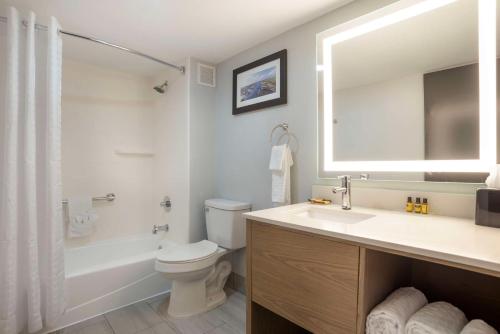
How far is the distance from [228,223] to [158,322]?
2.70 feet

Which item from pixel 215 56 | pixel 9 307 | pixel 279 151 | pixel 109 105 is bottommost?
pixel 9 307

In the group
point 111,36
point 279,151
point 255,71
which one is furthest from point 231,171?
point 111,36

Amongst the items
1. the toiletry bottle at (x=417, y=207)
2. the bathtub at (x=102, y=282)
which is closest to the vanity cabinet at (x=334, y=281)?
the toiletry bottle at (x=417, y=207)

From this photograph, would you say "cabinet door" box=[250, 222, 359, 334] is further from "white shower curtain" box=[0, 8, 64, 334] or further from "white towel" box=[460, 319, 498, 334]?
"white shower curtain" box=[0, 8, 64, 334]

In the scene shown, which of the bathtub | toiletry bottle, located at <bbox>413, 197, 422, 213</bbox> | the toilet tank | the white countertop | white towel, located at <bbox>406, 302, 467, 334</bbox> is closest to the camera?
the white countertop

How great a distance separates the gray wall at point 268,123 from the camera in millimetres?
1719

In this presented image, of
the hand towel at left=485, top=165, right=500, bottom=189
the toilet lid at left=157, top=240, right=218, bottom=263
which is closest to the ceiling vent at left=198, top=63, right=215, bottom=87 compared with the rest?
the toilet lid at left=157, top=240, right=218, bottom=263

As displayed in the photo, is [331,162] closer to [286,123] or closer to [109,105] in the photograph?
[286,123]

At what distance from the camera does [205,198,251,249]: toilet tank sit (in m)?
2.05

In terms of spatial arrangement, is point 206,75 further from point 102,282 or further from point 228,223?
point 102,282

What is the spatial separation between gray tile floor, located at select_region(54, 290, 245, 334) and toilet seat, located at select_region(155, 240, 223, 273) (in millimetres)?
360

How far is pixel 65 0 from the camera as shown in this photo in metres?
1.52

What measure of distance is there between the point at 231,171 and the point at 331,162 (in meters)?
0.94

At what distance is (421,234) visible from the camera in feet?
2.99
